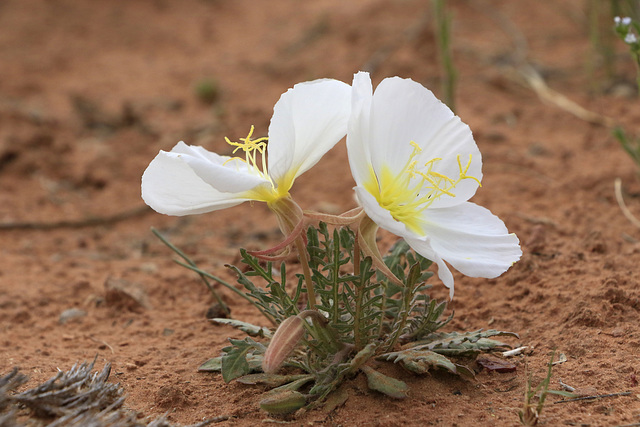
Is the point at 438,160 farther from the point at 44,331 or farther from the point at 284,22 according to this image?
the point at 284,22

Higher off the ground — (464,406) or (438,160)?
(438,160)

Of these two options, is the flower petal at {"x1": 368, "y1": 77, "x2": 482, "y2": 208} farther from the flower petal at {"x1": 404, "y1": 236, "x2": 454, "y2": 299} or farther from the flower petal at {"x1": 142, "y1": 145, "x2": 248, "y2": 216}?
the flower petal at {"x1": 142, "y1": 145, "x2": 248, "y2": 216}

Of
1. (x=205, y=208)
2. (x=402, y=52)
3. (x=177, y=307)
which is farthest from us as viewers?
(x=402, y=52)

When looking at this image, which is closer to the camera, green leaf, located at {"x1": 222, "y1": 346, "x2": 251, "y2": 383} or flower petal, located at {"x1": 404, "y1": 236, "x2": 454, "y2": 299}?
flower petal, located at {"x1": 404, "y1": 236, "x2": 454, "y2": 299}

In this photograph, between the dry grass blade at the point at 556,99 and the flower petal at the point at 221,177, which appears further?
the dry grass blade at the point at 556,99

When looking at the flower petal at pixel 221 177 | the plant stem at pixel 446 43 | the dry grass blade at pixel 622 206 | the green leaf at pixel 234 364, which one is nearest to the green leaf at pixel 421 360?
the green leaf at pixel 234 364

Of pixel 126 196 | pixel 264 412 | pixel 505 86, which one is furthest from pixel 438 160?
pixel 505 86

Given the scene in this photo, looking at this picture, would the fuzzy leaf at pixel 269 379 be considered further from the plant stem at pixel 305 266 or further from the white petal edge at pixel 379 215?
the white petal edge at pixel 379 215

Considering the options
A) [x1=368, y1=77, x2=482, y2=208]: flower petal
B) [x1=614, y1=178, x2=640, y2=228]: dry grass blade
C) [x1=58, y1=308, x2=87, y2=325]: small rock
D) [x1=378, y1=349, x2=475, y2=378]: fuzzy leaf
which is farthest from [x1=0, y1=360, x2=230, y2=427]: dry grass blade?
[x1=614, y1=178, x2=640, y2=228]: dry grass blade
